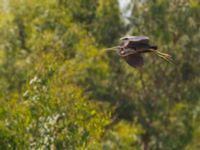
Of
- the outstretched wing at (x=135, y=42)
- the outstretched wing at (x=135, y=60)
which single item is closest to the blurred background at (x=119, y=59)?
the outstretched wing at (x=135, y=42)

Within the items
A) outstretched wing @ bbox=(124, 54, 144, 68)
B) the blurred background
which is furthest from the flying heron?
the blurred background

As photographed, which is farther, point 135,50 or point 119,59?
point 119,59

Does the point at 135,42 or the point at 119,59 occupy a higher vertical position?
the point at 135,42

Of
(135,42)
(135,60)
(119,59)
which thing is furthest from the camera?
(119,59)

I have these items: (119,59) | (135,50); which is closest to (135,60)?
(135,50)

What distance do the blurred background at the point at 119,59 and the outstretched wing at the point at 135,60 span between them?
7.67m

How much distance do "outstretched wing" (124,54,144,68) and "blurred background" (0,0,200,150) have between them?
302 inches

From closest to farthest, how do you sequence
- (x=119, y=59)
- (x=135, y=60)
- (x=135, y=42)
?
(x=135, y=60), (x=135, y=42), (x=119, y=59)

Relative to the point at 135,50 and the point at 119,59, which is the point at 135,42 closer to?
the point at 135,50

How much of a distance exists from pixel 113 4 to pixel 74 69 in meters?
1.99

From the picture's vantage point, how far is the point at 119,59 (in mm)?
14180

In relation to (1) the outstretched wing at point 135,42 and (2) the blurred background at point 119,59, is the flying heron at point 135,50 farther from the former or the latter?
(2) the blurred background at point 119,59

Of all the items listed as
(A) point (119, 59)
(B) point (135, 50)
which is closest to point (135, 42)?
(B) point (135, 50)

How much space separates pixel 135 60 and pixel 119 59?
9441mm
